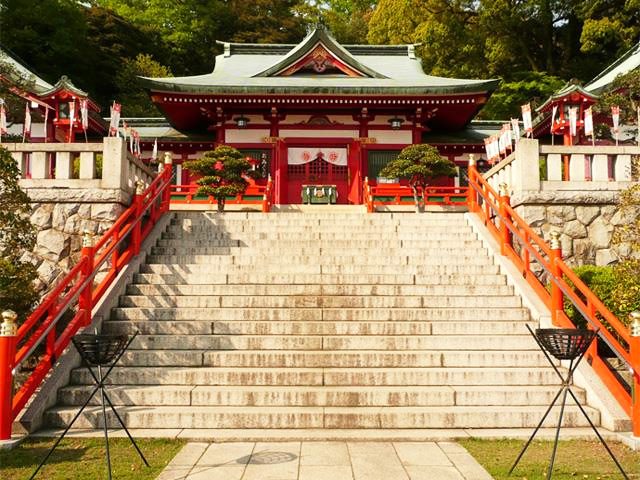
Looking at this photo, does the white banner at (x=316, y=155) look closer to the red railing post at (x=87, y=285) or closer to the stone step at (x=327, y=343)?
the red railing post at (x=87, y=285)

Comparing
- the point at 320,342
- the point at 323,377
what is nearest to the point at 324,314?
the point at 320,342

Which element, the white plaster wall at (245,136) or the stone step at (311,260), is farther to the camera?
the white plaster wall at (245,136)

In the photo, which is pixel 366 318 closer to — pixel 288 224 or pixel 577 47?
pixel 288 224

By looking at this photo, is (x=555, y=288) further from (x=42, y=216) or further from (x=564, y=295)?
(x=42, y=216)

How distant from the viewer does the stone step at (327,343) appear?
21.3 ft

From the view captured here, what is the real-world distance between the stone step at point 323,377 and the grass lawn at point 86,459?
1026 millimetres

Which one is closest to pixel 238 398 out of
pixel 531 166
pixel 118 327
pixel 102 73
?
pixel 118 327

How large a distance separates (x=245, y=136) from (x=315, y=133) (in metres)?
2.55

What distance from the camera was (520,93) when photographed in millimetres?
26859

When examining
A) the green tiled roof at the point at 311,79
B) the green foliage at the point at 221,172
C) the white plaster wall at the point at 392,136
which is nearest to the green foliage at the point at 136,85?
the green tiled roof at the point at 311,79

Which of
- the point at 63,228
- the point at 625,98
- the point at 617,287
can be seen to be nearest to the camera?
the point at 617,287

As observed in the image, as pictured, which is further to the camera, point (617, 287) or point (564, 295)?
point (564, 295)

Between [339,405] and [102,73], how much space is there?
32.7 metres

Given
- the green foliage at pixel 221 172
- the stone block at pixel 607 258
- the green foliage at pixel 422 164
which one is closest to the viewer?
the stone block at pixel 607 258
